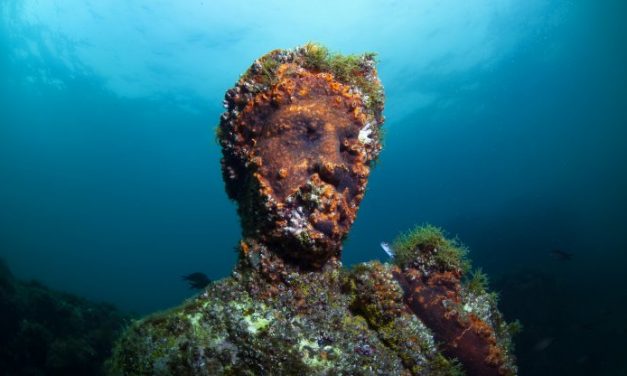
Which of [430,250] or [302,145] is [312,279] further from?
[430,250]

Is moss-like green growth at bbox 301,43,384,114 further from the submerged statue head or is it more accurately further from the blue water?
the blue water

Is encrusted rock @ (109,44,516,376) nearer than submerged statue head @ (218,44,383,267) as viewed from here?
Yes

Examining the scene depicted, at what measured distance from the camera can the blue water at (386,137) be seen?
37.6 m

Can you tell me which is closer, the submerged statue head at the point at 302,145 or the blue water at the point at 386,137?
the submerged statue head at the point at 302,145

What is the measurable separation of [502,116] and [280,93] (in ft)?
266

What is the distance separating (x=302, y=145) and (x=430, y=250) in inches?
81.7

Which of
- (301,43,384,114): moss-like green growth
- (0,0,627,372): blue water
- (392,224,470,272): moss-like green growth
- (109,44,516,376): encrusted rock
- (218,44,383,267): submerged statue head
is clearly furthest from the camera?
(0,0,627,372): blue water

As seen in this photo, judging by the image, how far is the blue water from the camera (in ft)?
123

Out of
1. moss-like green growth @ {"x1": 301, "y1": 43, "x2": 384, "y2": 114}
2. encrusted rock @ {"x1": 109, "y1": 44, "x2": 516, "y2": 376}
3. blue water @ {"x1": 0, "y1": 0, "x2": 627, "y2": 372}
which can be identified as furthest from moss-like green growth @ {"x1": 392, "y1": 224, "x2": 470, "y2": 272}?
blue water @ {"x1": 0, "y1": 0, "x2": 627, "y2": 372}

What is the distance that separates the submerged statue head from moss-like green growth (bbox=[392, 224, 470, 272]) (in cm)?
93

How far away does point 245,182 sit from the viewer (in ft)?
14.9

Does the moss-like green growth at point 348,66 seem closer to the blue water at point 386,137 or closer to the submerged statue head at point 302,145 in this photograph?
the submerged statue head at point 302,145

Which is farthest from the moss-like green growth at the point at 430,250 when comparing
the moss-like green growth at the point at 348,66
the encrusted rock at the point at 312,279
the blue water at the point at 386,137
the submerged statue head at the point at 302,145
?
the blue water at the point at 386,137

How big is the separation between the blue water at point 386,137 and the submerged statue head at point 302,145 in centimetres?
99
